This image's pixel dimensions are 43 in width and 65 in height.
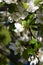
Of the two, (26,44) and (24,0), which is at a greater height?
(24,0)

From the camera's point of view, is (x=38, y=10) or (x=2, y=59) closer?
(x=38, y=10)

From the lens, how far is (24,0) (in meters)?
0.74

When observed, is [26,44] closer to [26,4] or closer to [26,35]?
[26,35]

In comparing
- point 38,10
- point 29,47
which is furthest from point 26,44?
point 38,10

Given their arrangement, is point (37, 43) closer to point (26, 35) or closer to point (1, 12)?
point (26, 35)

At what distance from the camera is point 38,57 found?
72cm

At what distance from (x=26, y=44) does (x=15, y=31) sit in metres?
0.06

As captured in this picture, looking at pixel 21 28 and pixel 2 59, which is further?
pixel 2 59

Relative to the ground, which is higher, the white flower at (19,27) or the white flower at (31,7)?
the white flower at (31,7)

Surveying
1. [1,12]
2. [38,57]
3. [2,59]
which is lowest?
[2,59]

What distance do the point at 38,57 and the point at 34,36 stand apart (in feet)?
0.23

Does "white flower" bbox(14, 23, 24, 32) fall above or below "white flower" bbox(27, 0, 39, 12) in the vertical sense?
below

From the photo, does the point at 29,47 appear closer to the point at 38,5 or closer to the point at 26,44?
the point at 26,44

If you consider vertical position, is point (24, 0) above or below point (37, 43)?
above
